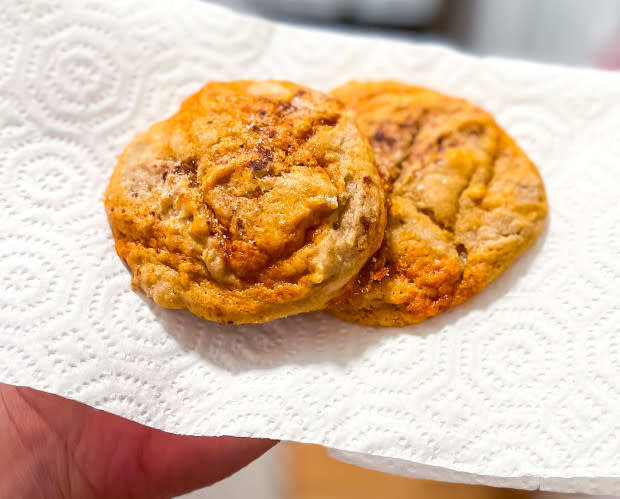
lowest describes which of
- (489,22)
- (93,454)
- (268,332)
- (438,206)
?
(93,454)

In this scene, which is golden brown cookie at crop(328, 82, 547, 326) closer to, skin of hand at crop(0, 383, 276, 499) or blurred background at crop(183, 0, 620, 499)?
skin of hand at crop(0, 383, 276, 499)

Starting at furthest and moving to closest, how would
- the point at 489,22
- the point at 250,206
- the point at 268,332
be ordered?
the point at 489,22, the point at 268,332, the point at 250,206

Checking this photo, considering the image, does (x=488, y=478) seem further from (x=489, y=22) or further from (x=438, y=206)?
(x=489, y=22)

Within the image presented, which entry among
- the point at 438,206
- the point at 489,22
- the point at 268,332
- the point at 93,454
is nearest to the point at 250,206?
the point at 268,332

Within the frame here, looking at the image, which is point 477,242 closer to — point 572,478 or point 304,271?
point 304,271

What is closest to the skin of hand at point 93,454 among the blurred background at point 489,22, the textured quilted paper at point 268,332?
the textured quilted paper at point 268,332

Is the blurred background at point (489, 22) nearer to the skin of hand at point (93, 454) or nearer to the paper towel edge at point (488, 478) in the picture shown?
the paper towel edge at point (488, 478)
